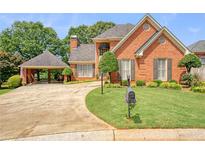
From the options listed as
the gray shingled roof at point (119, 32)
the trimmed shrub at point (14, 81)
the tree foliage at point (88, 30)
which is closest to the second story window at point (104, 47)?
the gray shingled roof at point (119, 32)

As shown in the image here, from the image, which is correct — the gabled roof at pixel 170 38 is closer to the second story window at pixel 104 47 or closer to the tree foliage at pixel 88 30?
the second story window at pixel 104 47

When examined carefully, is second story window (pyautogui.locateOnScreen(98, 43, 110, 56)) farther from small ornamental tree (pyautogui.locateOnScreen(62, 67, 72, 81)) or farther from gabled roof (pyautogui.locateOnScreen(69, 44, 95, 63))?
small ornamental tree (pyautogui.locateOnScreen(62, 67, 72, 81))

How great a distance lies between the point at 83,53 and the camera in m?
32.7

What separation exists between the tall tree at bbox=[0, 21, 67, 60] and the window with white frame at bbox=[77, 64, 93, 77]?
5646mm

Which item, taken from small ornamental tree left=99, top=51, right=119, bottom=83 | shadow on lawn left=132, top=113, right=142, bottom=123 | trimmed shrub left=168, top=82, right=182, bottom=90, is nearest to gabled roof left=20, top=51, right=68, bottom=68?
small ornamental tree left=99, top=51, right=119, bottom=83

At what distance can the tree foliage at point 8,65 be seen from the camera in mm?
29688

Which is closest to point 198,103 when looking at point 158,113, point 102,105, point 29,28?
point 158,113

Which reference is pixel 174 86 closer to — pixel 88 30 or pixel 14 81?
pixel 14 81

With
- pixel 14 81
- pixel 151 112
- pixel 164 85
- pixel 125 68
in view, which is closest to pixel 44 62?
pixel 14 81

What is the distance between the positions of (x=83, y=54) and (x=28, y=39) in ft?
21.3

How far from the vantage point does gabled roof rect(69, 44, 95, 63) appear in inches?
1242

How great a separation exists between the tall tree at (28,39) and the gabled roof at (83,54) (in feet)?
13.6
